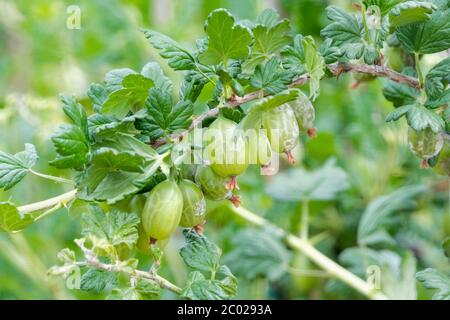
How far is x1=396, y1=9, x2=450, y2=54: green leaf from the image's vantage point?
0.61 meters

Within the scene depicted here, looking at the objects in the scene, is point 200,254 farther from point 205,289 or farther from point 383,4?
point 383,4

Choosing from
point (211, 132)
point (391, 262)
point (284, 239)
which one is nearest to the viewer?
point (211, 132)

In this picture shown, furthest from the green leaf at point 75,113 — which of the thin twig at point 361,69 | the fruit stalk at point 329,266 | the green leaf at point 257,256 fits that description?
the green leaf at point 257,256

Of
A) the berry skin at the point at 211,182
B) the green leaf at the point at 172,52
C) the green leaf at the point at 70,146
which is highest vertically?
the green leaf at the point at 172,52

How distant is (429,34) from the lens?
2.01 ft

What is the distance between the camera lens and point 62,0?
5.91 feet

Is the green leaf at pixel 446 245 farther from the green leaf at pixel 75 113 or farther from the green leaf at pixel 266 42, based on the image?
the green leaf at pixel 75 113

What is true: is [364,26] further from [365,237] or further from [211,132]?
[365,237]

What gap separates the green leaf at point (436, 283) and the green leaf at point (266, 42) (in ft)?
0.79

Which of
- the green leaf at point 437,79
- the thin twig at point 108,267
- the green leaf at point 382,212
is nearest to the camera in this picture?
the thin twig at point 108,267

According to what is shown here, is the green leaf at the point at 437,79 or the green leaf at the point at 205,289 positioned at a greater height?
the green leaf at the point at 437,79

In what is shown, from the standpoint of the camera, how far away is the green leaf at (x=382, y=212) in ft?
3.44
